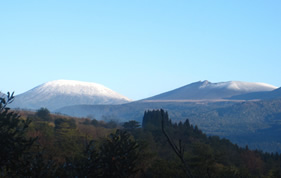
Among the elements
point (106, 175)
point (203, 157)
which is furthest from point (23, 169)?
point (203, 157)

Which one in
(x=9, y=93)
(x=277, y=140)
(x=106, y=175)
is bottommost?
(x=277, y=140)

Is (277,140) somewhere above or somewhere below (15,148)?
below

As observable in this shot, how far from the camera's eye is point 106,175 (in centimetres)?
1730

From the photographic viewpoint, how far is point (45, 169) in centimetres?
1516

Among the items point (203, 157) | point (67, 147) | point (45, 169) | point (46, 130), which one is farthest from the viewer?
point (46, 130)

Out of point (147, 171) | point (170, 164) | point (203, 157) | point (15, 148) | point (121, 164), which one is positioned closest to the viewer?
point (15, 148)

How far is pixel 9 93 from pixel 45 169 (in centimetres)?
465

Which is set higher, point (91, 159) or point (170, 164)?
point (91, 159)

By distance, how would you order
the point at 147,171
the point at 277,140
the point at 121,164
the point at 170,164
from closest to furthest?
the point at 121,164 → the point at 170,164 → the point at 147,171 → the point at 277,140

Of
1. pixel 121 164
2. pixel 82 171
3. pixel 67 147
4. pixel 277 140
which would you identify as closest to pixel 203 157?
pixel 67 147

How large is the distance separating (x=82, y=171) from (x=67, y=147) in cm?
2617

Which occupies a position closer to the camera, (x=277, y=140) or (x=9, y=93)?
(x=9, y=93)

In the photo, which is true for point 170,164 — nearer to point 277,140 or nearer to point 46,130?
point 46,130

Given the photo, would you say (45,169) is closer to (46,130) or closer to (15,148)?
(15,148)
